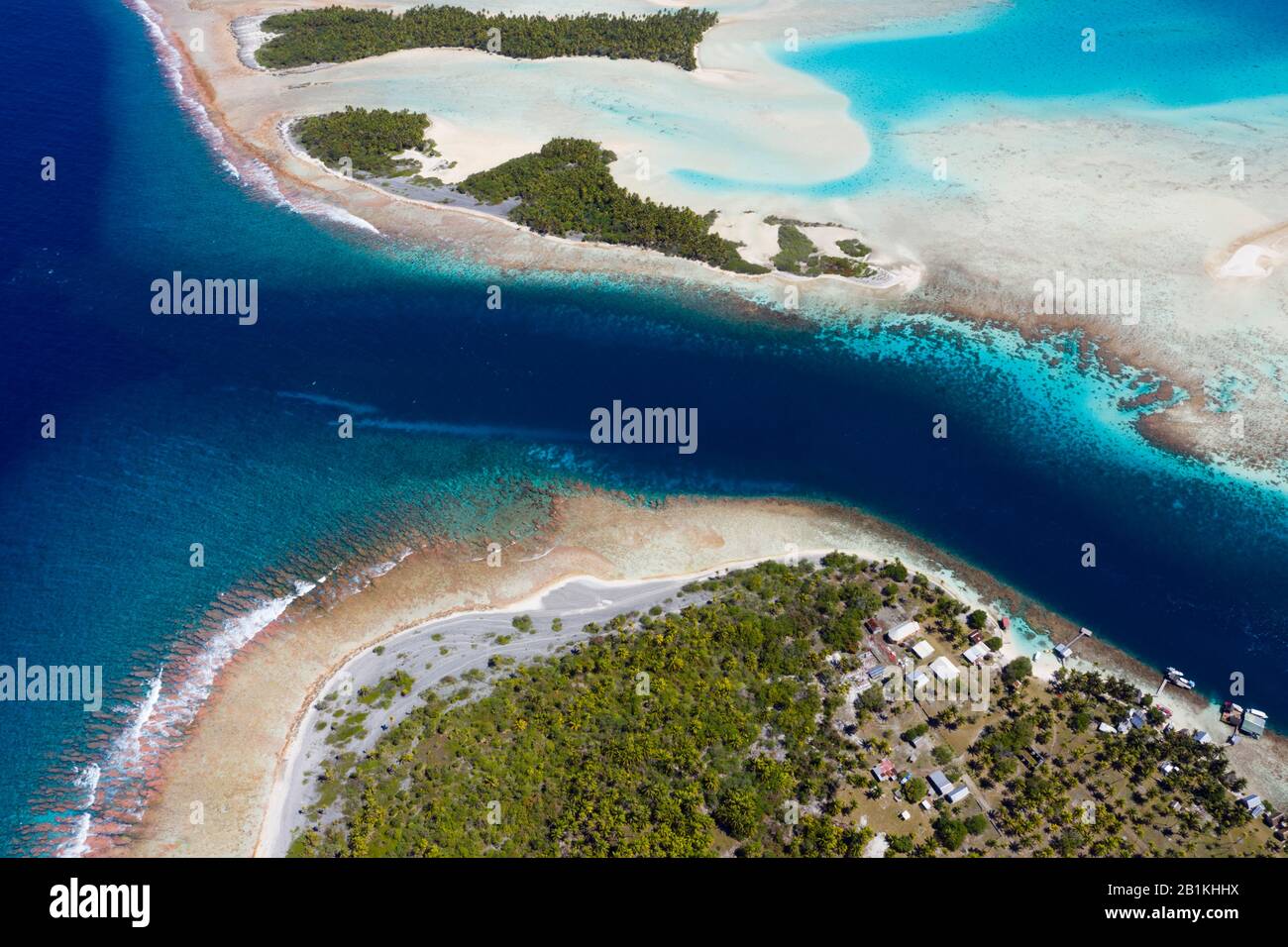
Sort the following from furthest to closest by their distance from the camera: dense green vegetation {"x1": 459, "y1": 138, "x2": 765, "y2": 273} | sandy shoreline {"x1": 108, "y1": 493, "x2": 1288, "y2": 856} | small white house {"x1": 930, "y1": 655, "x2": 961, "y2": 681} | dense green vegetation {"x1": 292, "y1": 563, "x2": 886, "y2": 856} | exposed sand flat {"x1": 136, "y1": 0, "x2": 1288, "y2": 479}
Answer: dense green vegetation {"x1": 459, "y1": 138, "x2": 765, "y2": 273} → exposed sand flat {"x1": 136, "y1": 0, "x2": 1288, "y2": 479} → small white house {"x1": 930, "y1": 655, "x2": 961, "y2": 681} → sandy shoreline {"x1": 108, "y1": 493, "x2": 1288, "y2": 856} → dense green vegetation {"x1": 292, "y1": 563, "x2": 886, "y2": 856}

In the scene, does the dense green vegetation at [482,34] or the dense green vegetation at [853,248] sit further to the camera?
the dense green vegetation at [482,34]

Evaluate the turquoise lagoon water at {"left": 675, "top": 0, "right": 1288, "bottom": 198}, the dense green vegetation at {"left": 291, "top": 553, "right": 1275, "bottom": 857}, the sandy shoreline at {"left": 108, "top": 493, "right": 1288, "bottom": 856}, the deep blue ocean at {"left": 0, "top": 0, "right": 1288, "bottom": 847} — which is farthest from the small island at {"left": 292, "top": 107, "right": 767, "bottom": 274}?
the dense green vegetation at {"left": 291, "top": 553, "right": 1275, "bottom": 857}

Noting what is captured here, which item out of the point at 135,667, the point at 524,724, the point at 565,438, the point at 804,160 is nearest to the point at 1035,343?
the point at 804,160

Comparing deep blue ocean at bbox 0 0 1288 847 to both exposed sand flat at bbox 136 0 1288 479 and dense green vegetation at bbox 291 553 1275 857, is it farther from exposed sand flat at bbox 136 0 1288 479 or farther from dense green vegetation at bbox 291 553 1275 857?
dense green vegetation at bbox 291 553 1275 857

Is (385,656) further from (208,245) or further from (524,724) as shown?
(208,245)

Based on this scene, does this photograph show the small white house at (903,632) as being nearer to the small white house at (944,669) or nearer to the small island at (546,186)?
the small white house at (944,669)

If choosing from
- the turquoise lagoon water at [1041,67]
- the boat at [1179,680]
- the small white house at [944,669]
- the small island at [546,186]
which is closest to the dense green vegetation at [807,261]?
the small island at [546,186]
